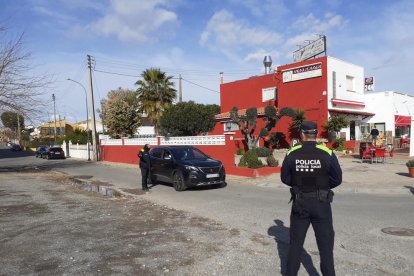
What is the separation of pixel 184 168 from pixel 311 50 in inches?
786

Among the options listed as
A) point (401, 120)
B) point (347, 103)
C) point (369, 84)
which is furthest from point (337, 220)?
point (369, 84)

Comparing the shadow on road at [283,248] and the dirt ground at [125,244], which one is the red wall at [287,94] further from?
the shadow on road at [283,248]

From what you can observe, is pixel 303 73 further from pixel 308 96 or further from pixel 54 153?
pixel 54 153

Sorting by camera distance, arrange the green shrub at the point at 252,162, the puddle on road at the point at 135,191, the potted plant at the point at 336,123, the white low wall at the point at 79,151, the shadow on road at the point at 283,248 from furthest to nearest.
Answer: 1. the white low wall at the point at 79,151
2. the potted plant at the point at 336,123
3. the green shrub at the point at 252,162
4. the puddle on road at the point at 135,191
5. the shadow on road at the point at 283,248

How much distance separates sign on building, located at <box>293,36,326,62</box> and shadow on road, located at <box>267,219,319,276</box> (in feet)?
75.1

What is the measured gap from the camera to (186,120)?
32.7m

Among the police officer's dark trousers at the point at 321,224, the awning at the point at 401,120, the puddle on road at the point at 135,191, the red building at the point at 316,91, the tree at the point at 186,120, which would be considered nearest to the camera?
the police officer's dark trousers at the point at 321,224

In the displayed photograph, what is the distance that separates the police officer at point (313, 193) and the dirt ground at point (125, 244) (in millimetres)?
1048

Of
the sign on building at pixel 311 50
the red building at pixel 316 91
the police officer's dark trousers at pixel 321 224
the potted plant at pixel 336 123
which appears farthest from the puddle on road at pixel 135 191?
the sign on building at pixel 311 50

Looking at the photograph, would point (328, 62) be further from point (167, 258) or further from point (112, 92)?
point (112, 92)

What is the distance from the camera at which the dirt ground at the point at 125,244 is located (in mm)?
5129

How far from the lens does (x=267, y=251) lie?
5812mm

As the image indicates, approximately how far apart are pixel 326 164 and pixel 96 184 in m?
14.0

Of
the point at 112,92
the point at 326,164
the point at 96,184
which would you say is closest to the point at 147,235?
the point at 326,164
